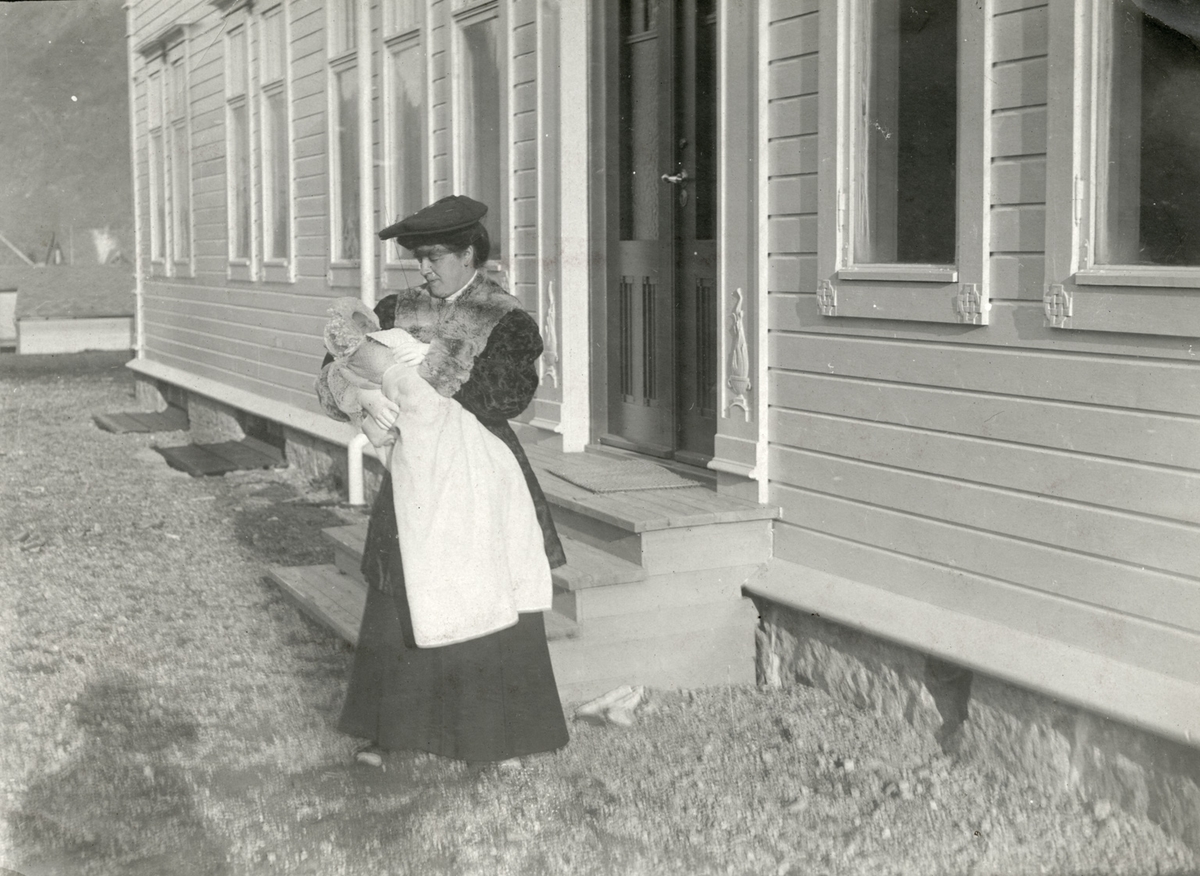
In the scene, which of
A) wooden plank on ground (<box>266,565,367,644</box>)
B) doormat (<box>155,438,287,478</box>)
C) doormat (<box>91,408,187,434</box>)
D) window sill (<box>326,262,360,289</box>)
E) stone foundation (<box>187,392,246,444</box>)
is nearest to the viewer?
wooden plank on ground (<box>266,565,367,644</box>)

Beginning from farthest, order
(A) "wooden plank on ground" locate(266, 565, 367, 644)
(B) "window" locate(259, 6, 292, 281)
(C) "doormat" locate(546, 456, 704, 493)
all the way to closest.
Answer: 1. (B) "window" locate(259, 6, 292, 281)
2. (C) "doormat" locate(546, 456, 704, 493)
3. (A) "wooden plank on ground" locate(266, 565, 367, 644)

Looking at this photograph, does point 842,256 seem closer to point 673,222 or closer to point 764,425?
point 764,425

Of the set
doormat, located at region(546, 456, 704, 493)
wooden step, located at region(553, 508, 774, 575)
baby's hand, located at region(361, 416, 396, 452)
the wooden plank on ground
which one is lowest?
the wooden plank on ground

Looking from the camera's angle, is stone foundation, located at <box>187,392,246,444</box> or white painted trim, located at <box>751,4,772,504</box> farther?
stone foundation, located at <box>187,392,246,444</box>

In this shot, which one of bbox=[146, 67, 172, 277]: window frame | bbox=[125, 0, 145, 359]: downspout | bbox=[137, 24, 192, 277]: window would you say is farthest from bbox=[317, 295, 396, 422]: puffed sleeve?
bbox=[125, 0, 145, 359]: downspout

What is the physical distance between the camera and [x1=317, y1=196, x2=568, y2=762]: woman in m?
4.32

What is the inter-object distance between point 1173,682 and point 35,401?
1638 centimetres

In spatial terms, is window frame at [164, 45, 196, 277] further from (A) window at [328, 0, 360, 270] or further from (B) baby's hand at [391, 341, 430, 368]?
(B) baby's hand at [391, 341, 430, 368]

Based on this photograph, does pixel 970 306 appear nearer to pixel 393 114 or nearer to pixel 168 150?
pixel 393 114

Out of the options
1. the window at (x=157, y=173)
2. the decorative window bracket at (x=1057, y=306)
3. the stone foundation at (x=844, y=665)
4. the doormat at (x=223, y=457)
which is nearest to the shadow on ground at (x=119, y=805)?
the stone foundation at (x=844, y=665)

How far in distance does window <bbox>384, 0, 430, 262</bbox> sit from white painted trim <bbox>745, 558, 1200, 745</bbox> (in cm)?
424

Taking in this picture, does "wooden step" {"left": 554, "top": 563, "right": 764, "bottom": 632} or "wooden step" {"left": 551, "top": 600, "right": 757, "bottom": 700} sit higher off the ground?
"wooden step" {"left": 554, "top": 563, "right": 764, "bottom": 632}

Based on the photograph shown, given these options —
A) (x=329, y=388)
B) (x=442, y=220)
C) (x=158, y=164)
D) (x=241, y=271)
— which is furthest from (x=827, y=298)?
(x=158, y=164)

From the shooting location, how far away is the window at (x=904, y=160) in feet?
14.9
